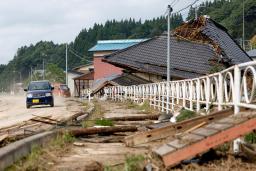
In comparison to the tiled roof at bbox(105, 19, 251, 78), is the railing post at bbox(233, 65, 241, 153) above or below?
below

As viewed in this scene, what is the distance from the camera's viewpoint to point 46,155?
714 centimetres

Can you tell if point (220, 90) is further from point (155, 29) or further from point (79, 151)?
point (155, 29)

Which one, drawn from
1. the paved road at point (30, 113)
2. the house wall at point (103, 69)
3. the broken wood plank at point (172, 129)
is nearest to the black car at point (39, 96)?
the paved road at point (30, 113)

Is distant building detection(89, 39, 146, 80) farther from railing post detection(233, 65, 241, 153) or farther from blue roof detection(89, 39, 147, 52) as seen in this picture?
railing post detection(233, 65, 241, 153)

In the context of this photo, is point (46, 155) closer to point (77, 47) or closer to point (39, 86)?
point (39, 86)

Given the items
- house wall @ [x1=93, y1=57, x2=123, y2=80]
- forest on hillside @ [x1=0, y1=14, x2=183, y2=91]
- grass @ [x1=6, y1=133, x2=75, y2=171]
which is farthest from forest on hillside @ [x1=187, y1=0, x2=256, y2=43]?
grass @ [x1=6, y1=133, x2=75, y2=171]

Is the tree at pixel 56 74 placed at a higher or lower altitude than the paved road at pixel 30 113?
higher

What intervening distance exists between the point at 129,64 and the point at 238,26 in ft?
176

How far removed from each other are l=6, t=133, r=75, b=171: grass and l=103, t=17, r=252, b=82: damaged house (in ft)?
99.4

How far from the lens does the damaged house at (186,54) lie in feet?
135

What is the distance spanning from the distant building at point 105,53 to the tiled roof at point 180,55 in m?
27.2

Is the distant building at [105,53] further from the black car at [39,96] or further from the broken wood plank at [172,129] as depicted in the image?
the broken wood plank at [172,129]

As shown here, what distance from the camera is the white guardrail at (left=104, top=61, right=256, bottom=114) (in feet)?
22.4

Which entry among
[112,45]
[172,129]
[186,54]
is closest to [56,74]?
[112,45]
